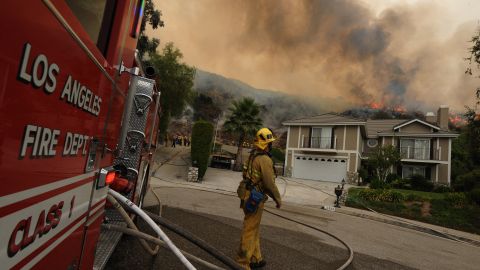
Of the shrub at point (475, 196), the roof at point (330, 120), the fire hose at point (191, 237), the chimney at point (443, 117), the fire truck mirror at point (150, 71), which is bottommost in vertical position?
the fire hose at point (191, 237)

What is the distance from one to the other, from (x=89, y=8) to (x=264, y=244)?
17.6ft

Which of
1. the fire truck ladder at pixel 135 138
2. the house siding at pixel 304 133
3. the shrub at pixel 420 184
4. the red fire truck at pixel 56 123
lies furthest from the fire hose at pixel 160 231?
the house siding at pixel 304 133

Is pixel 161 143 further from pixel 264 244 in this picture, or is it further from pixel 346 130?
pixel 264 244

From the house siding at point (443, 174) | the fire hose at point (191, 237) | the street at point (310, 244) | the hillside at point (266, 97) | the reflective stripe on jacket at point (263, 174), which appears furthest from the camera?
the hillside at point (266, 97)

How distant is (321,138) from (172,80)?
647 inches

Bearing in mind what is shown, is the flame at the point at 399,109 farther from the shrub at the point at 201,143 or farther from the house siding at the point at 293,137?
the shrub at the point at 201,143

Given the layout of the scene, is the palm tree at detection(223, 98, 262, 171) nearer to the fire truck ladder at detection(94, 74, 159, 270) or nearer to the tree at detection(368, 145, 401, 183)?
the tree at detection(368, 145, 401, 183)

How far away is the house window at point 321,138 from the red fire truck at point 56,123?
3028cm

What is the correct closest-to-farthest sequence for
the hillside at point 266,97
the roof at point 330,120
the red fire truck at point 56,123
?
the red fire truck at point 56,123
the roof at point 330,120
the hillside at point 266,97

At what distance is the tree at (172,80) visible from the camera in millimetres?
33312

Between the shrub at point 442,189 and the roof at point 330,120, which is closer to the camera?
the shrub at point 442,189

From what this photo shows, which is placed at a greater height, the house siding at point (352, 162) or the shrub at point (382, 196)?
the house siding at point (352, 162)

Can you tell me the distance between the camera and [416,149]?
3169 cm

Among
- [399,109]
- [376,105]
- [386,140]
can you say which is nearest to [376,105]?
[376,105]
